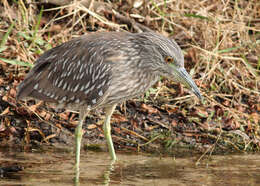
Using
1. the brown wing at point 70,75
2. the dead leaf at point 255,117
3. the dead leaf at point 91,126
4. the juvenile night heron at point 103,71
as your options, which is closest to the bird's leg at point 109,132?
the juvenile night heron at point 103,71

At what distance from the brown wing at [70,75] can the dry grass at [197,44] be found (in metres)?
1.16

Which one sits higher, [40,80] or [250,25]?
[250,25]

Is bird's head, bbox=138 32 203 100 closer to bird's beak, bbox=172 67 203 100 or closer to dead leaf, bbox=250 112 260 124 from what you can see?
bird's beak, bbox=172 67 203 100

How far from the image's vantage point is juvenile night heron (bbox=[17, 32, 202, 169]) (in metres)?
5.76

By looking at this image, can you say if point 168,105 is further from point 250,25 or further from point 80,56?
point 250,25

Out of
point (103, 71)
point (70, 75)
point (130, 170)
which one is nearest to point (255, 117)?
point (130, 170)

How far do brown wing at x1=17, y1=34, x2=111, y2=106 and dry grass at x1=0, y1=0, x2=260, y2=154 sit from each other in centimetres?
116

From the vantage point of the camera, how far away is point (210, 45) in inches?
340

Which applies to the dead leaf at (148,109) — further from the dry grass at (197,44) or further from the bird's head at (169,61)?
the bird's head at (169,61)

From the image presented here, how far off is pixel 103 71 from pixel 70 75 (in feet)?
1.78

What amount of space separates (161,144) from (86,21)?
2.87m

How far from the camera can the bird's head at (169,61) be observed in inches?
227

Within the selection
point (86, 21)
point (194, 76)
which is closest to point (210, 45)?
point (194, 76)

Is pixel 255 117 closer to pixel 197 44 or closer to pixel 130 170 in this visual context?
pixel 197 44
